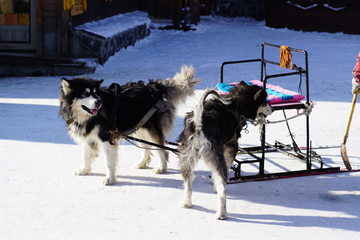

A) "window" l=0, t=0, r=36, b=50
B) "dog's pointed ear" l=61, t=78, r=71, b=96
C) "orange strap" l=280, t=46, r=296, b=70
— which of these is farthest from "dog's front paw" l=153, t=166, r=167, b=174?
"window" l=0, t=0, r=36, b=50

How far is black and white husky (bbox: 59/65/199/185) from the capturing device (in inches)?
168

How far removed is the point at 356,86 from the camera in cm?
482

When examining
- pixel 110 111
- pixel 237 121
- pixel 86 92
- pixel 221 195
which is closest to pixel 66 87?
pixel 86 92

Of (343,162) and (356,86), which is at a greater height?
(356,86)

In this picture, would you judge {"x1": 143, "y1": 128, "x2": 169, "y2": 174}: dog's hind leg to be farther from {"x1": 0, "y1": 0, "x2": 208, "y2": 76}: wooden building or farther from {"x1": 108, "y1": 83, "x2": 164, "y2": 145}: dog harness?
{"x1": 0, "y1": 0, "x2": 208, "y2": 76}: wooden building

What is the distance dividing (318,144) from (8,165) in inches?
170

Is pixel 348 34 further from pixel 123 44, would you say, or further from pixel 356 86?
pixel 356 86

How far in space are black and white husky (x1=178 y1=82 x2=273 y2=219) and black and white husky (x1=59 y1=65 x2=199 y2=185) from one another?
2.68 ft

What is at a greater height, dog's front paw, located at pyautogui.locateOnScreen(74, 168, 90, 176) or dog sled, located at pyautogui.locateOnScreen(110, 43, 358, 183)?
dog sled, located at pyautogui.locateOnScreen(110, 43, 358, 183)

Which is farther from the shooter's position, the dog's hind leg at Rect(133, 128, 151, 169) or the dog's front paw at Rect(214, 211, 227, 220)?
the dog's hind leg at Rect(133, 128, 151, 169)

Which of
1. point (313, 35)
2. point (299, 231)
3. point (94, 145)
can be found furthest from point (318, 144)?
point (313, 35)

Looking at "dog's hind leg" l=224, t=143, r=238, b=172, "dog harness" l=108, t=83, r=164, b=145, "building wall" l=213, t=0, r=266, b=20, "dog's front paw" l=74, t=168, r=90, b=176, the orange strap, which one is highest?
"building wall" l=213, t=0, r=266, b=20

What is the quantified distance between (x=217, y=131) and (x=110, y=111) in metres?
1.32

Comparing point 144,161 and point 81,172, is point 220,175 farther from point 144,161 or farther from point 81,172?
point 81,172
